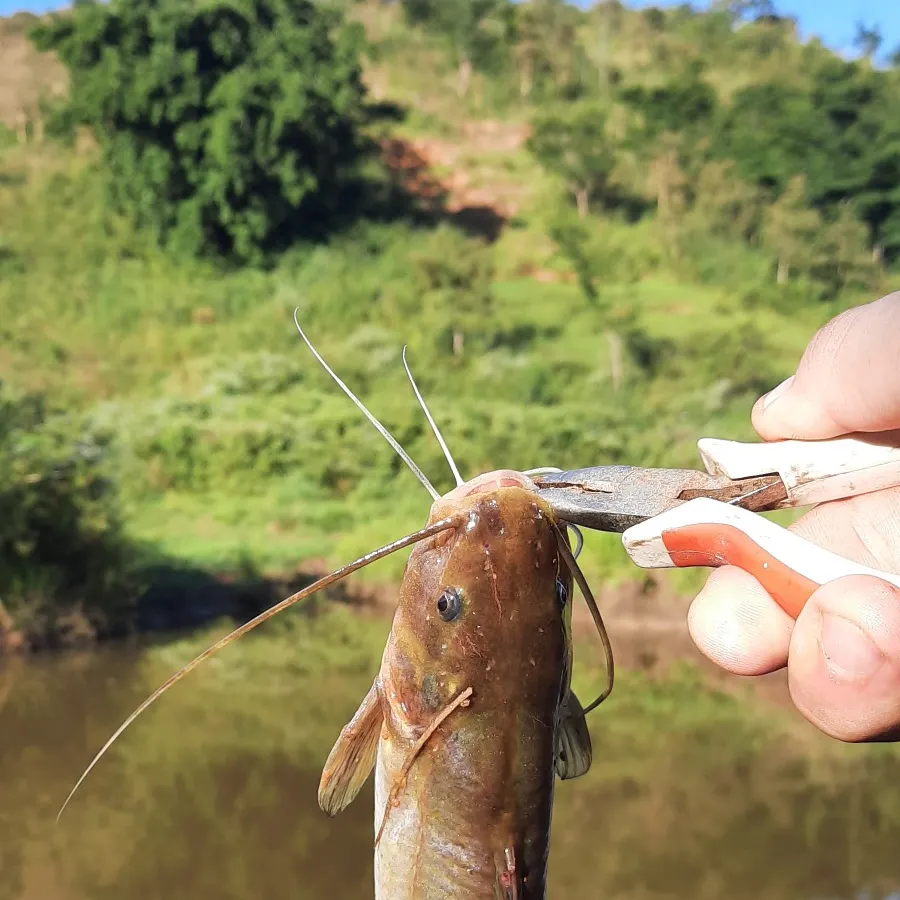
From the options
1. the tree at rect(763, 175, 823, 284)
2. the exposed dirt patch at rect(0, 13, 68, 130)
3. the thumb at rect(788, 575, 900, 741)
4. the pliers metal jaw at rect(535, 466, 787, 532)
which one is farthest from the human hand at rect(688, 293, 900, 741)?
the exposed dirt patch at rect(0, 13, 68, 130)

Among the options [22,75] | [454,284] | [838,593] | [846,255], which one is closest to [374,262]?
[454,284]

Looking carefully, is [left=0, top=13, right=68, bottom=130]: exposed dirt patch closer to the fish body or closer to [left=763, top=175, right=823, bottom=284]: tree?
[left=763, top=175, right=823, bottom=284]: tree

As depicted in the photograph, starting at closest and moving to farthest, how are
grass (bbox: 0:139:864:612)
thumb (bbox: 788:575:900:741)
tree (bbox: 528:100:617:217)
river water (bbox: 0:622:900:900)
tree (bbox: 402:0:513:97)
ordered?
thumb (bbox: 788:575:900:741), river water (bbox: 0:622:900:900), grass (bbox: 0:139:864:612), tree (bbox: 528:100:617:217), tree (bbox: 402:0:513:97)

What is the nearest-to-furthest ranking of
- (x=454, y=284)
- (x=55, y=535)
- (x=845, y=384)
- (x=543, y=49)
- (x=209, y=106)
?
(x=845, y=384) < (x=55, y=535) < (x=454, y=284) < (x=209, y=106) < (x=543, y=49)

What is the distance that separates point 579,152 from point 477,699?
2450 centimetres

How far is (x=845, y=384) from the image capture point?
5.39ft

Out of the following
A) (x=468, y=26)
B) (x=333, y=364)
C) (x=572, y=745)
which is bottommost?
(x=333, y=364)

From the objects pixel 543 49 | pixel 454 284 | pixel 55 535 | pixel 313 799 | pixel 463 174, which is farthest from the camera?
pixel 543 49

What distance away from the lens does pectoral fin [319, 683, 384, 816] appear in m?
1.65

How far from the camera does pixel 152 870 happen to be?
572 cm

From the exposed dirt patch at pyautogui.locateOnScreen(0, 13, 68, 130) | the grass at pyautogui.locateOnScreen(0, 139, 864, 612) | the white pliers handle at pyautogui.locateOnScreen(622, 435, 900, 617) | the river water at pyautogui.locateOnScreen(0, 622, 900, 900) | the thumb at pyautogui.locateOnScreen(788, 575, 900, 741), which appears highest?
the exposed dirt patch at pyautogui.locateOnScreen(0, 13, 68, 130)

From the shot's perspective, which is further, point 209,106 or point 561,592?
point 209,106

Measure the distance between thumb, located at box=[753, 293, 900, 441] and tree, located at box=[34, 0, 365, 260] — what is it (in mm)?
19251

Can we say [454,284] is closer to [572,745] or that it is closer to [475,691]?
[572,745]
